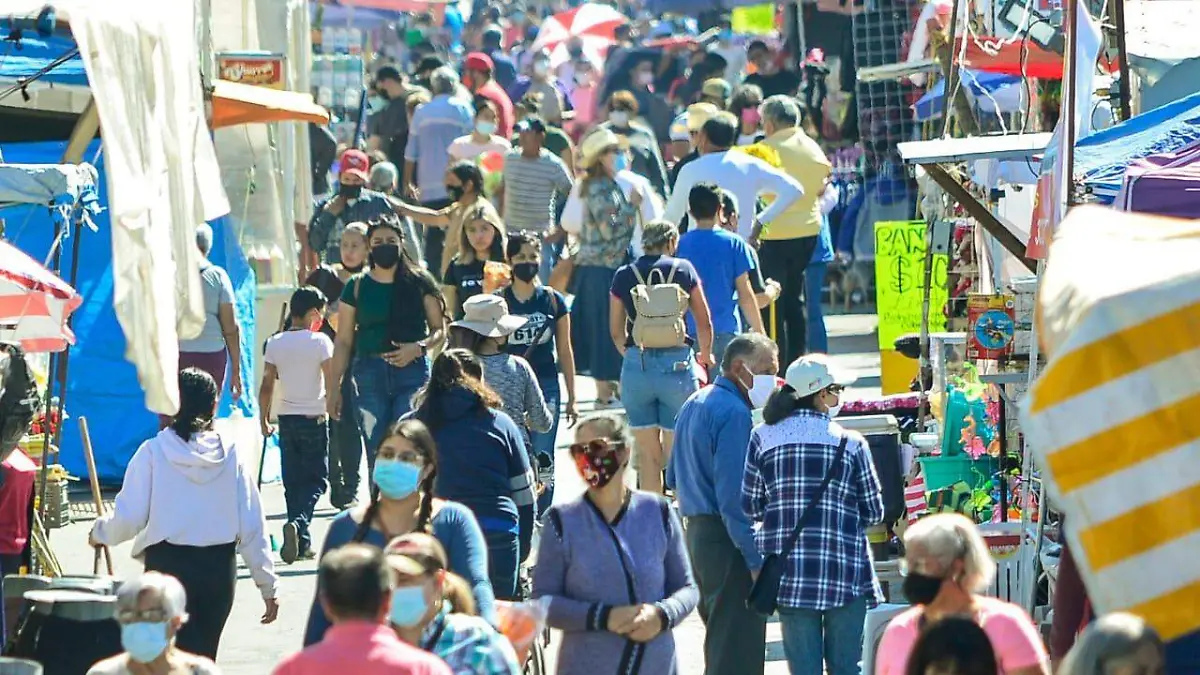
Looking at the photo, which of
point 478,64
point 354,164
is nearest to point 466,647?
point 354,164

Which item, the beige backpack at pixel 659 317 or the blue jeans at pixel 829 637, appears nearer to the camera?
the blue jeans at pixel 829 637

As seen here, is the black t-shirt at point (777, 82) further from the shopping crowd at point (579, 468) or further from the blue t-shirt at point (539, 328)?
the blue t-shirt at point (539, 328)

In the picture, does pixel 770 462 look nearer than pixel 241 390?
Yes

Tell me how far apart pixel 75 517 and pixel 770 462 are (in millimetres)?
6484

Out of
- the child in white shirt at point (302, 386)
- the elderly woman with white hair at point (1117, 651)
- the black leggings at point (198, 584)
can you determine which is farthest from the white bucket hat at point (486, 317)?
the elderly woman with white hair at point (1117, 651)

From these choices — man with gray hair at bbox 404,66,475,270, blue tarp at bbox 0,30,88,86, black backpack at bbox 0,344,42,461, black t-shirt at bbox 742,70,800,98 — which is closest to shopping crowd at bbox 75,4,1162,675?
black backpack at bbox 0,344,42,461

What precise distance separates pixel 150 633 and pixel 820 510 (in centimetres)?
299

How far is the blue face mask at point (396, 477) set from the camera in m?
7.85

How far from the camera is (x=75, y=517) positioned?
14875 millimetres

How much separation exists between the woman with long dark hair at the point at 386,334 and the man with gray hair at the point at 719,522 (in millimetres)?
3561

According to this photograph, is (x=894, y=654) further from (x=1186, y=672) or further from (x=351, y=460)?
(x=351, y=460)

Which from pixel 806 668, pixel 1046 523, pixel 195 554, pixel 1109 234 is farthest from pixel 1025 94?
pixel 1109 234

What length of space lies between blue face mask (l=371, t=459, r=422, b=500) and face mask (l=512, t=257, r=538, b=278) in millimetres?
5763

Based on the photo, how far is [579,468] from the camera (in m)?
8.29
